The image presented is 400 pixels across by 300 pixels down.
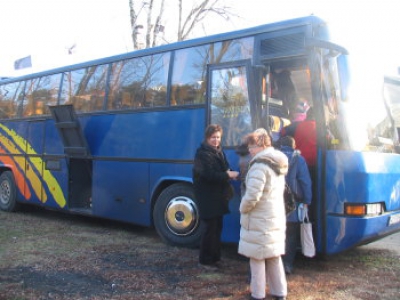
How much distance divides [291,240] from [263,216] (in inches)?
52.4

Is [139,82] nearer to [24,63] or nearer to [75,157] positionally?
[75,157]

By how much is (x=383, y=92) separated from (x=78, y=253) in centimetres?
490

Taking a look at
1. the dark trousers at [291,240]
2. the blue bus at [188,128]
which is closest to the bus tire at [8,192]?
the blue bus at [188,128]

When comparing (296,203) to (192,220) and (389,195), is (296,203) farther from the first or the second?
(192,220)

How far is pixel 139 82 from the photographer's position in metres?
8.05

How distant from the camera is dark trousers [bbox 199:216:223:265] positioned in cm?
588

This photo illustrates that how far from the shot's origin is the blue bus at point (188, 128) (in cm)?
562

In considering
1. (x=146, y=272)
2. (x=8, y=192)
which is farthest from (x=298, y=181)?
(x=8, y=192)

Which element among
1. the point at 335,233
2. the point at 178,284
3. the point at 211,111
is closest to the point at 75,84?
the point at 211,111

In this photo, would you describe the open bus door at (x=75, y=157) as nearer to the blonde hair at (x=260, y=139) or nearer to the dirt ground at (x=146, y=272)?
the dirt ground at (x=146, y=272)

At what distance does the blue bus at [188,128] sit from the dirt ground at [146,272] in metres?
0.48

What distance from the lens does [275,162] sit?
14.8ft

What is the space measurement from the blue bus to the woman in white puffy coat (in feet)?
4.07

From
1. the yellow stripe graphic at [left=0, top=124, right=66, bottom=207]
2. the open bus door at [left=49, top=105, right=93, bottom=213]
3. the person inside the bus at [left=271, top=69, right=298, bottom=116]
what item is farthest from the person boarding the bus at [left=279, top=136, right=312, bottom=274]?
the yellow stripe graphic at [left=0, top=124, right=66, bottom=207]
